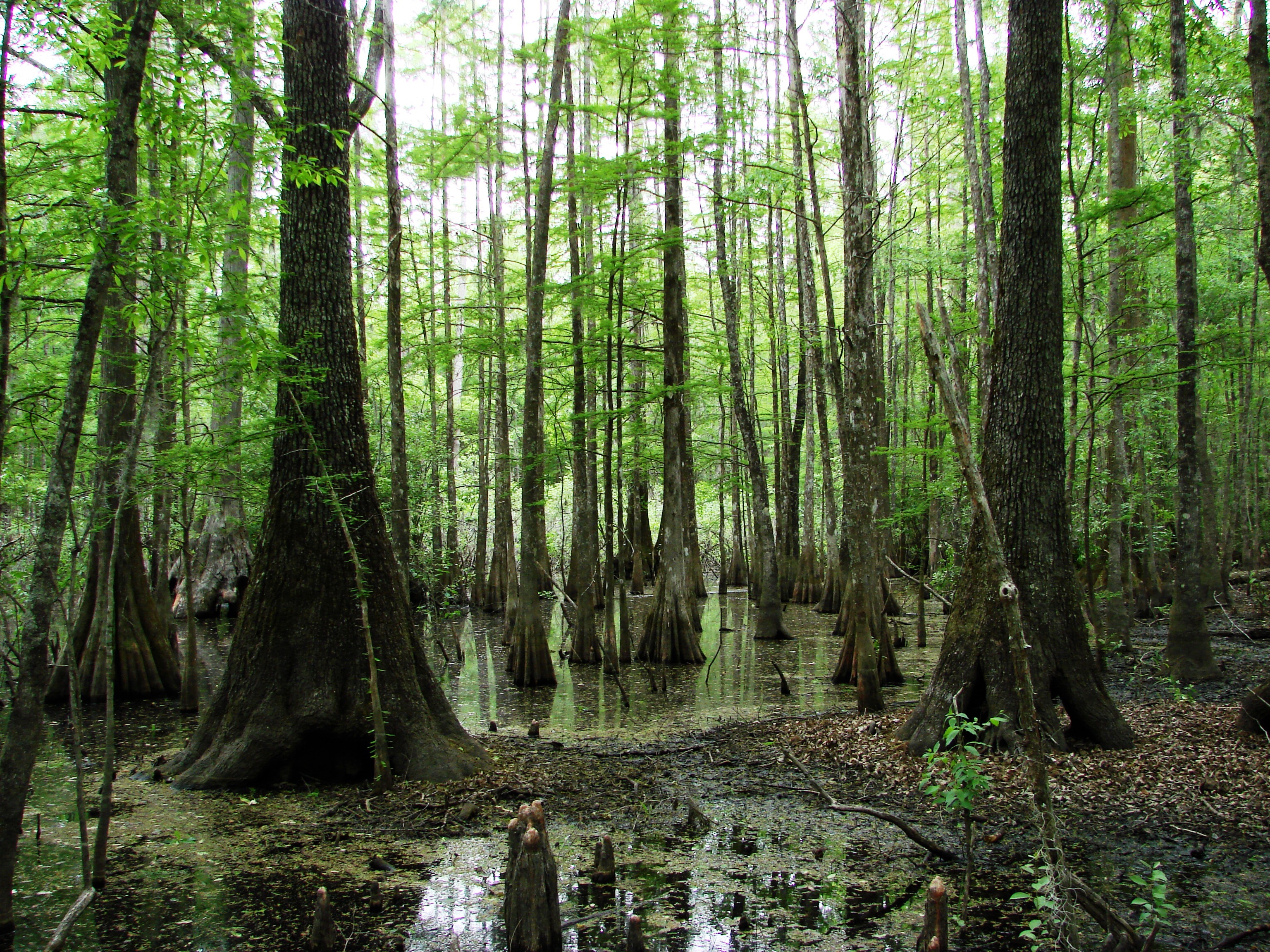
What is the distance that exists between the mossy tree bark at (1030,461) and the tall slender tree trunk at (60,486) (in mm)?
5413

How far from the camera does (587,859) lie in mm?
4457

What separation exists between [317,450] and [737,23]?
9.54 meters

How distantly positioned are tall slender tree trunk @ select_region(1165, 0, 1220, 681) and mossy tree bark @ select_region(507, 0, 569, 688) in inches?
274

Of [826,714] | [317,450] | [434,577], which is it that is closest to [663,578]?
[826,714]

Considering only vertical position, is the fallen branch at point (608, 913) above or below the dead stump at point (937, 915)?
below

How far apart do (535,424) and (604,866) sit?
24.6 feet

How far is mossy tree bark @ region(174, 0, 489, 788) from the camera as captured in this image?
217 inches

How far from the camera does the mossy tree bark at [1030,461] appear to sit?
561cm

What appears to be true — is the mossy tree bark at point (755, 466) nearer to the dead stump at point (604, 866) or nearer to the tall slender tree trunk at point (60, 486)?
the dead stump at point (604, 866)

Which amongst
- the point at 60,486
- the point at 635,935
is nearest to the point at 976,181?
the point at 635,935

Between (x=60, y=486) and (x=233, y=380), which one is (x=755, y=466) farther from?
(x=60, y=486)

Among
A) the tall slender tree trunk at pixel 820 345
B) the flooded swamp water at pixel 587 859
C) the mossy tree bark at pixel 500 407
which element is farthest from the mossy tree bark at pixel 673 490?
the flooded swamp water at pixel 587 859

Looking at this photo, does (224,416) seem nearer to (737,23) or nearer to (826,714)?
(737,23)

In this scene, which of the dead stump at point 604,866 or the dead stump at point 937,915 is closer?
the dead stump at point 937,915
